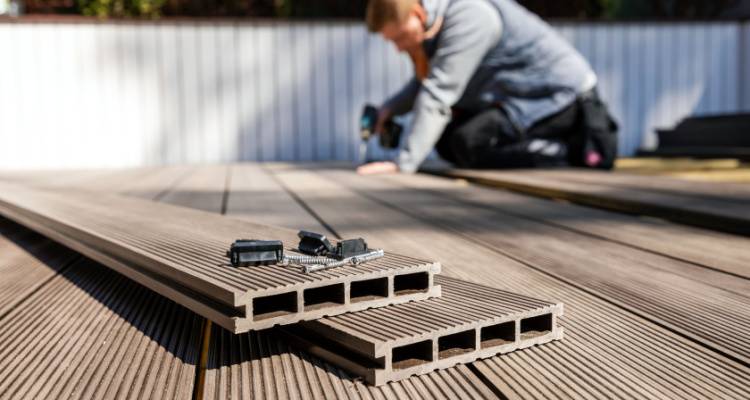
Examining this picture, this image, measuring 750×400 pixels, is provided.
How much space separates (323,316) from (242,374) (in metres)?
0.09

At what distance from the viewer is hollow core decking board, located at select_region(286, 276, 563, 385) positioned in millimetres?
561

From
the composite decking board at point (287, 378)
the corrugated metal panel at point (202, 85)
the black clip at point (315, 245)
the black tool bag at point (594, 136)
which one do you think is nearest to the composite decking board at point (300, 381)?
the composite decking board at point (287, 378)

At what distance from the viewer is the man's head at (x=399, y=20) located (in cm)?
282

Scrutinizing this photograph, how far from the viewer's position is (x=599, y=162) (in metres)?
3.10

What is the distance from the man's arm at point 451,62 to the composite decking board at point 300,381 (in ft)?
7.66

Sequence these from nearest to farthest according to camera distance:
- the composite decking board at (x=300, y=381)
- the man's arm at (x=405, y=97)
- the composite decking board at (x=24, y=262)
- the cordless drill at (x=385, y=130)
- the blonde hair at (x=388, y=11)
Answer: the composite decking board at (x=300, y=381) < the composite decking board at (x=24, y=262) < the blonde hair at (x=388, y=11) < the man's arm at (x=405, y=97) < the cordless drill at (x=385, y=130)

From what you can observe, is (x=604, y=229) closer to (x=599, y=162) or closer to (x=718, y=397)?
(x=718, y=397)

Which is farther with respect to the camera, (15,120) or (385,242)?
(15,120)

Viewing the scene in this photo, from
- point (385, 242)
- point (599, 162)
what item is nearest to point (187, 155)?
point (599, 162)

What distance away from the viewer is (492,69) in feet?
10.2

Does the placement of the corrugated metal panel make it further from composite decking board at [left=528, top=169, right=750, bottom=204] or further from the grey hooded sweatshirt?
composite decking board at [left=528, top=169, right=750, bottom=204]

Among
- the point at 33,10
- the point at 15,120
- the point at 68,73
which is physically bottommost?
the point at 15,120

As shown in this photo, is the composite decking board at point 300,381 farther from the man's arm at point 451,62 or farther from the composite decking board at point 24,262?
the man's arm at point 451,62

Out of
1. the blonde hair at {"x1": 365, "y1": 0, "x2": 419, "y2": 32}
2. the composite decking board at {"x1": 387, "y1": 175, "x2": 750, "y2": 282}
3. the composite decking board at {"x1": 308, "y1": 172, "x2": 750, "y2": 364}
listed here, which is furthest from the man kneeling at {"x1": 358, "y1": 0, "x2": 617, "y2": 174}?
the composite decking board at {"x1": 308, "y1": 172, "x2": 750, "y2": 364}
